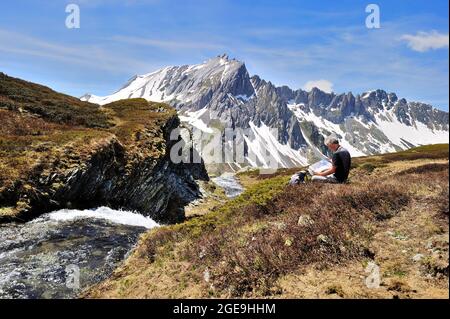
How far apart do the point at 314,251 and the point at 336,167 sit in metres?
6.19

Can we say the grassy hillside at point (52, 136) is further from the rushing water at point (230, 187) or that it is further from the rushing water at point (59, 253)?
the rushing water at point (230, 187)

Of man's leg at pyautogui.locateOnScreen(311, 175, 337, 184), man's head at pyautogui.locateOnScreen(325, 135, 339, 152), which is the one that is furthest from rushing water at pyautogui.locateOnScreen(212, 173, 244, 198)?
man's head at pyautogui.locateOnScreen(325, 135, 339, 152)

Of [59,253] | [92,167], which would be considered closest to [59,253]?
[59,253]

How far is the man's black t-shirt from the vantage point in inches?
637

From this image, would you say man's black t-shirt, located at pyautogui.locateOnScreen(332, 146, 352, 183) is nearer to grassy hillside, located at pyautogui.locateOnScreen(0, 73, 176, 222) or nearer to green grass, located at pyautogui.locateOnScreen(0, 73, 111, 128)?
grassy hillside, located at pyautogui.locateOnScreen(0, 73, 176, 222)

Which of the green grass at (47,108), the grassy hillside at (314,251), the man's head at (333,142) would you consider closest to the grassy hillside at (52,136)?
the green grass at (47,108)

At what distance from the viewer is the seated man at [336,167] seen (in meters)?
16.0

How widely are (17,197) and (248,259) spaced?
732 inches

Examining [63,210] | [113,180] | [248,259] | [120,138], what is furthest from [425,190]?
[120,138]

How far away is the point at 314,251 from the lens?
452 inches

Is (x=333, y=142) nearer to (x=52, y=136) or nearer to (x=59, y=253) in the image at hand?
(x=59, y=253)

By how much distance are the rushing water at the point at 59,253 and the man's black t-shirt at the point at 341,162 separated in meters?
9.92
